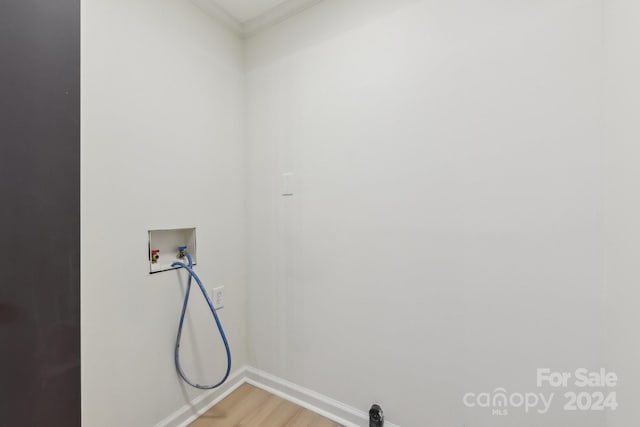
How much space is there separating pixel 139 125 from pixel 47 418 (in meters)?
1.19

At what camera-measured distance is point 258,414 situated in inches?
58.2

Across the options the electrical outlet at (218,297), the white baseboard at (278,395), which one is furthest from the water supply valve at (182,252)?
the white baseboard at (278,395)

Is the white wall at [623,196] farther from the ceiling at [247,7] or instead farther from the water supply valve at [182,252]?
the water supply valve at [182,252]

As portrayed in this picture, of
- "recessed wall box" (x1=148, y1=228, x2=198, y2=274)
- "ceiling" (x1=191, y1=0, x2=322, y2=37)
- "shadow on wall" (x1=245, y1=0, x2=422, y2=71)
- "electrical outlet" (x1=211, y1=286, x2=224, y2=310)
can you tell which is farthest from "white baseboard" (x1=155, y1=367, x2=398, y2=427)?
"ceiling" (x1=191, y1=0, x2=322, y2=37)

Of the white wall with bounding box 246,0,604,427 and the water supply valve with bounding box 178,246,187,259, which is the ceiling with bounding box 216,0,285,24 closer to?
the white wall with bounding box 246,0,604,427

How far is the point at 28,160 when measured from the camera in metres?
0.88

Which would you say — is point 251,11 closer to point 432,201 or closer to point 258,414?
point 432,201

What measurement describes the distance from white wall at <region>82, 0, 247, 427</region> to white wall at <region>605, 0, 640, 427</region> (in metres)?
1.76

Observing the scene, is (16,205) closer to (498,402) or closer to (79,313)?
(79,313)

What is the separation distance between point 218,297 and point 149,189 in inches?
29.6

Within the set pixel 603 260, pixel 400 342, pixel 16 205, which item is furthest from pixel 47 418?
pixel 603 260

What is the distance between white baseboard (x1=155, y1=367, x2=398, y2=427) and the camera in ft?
4.54

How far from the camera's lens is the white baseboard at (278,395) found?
1385 millimetres

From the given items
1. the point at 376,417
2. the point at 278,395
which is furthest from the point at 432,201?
the point at 278,395
